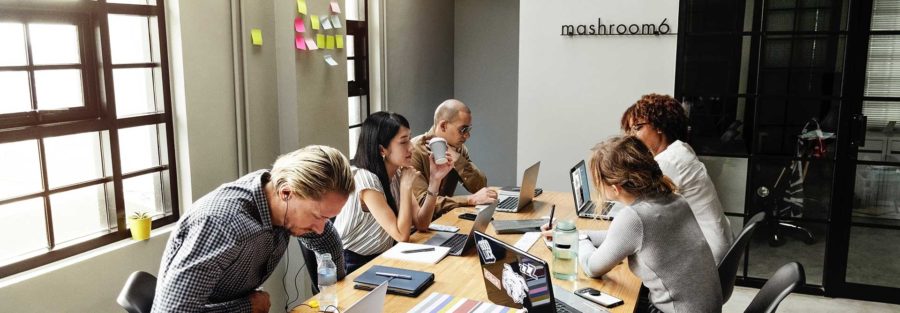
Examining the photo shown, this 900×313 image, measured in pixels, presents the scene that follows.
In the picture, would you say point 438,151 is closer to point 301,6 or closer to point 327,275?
point 327,275

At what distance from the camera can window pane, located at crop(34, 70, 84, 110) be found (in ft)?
8.87

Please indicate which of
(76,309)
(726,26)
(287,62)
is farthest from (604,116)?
(76,309)

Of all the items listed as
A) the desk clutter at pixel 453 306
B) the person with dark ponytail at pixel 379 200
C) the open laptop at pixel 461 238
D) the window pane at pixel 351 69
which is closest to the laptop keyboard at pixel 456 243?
the open laptop at pixel 461 238

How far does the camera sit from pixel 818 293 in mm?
4512

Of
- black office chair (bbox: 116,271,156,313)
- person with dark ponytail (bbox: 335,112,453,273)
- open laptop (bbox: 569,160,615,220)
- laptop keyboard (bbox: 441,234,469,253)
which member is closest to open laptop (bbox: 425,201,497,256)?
laptop keyboard (bbox: 441,234,469,253)

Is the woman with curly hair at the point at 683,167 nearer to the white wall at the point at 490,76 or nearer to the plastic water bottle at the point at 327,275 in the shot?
the plastic water bottle at the point at 327,275

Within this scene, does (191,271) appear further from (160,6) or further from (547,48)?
(547,48)

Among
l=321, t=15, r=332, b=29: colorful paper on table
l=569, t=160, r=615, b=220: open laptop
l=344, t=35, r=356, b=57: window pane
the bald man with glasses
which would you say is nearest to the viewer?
l=569, t=160, r=615, b=220: open laptop

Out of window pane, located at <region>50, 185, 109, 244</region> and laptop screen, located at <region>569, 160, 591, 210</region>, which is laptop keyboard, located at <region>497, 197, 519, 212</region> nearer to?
laptop screen, located at <region>569, 160, 591, 210</region>

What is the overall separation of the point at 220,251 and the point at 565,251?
1.32 m

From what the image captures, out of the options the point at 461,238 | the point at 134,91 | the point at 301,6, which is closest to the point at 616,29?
the point at 301,6

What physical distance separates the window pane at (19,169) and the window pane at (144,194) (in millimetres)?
459

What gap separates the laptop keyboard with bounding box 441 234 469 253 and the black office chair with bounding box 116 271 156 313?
1.17m

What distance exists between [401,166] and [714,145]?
248cm
